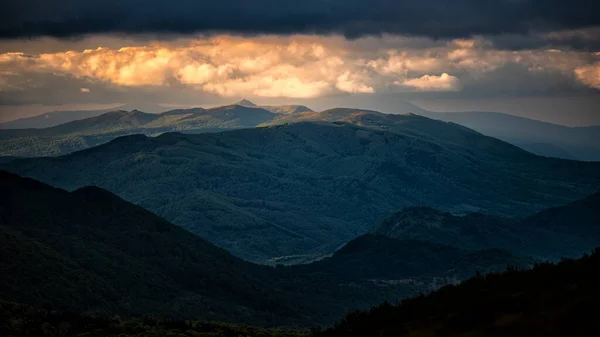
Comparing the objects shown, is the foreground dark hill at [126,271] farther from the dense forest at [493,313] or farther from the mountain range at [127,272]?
the dense forest at [493,313]

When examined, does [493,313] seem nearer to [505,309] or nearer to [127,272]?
[505,309]

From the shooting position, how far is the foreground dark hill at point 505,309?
35.2m

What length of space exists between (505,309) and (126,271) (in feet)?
389

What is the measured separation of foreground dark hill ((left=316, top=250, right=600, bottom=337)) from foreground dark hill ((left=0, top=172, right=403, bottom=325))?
79.6 m

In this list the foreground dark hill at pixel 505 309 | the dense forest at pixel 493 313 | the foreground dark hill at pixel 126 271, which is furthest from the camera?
the foreground dark hill at pixel 126 271

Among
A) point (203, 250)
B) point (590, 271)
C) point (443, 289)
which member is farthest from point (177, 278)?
point (590, 271)

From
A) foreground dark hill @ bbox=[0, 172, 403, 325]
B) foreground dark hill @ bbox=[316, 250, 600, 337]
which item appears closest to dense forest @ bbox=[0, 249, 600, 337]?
foreground dark hill @ bbox=[316, 250, 600, 337]

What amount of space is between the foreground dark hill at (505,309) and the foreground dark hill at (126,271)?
7960 centimetres

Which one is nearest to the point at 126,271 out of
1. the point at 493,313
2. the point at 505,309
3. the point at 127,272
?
the point at 127,272

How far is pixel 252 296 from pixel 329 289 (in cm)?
3051

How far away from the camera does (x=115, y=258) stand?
156375 mm

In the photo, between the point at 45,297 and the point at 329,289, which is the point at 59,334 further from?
the point at 329,289

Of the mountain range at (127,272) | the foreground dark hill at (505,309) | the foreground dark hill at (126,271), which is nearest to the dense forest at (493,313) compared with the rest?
the foreground dark hill at (505,309)

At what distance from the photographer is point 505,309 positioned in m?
39.5
